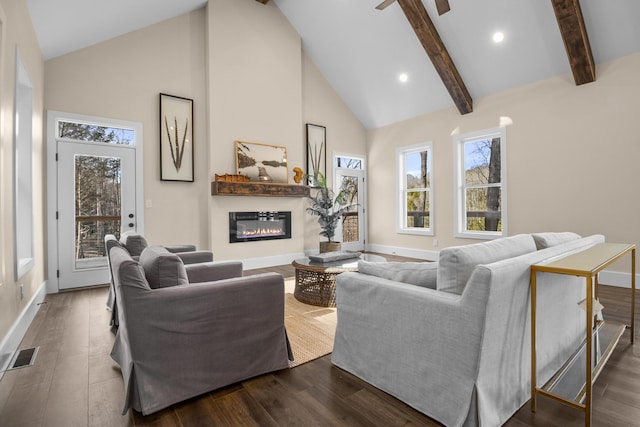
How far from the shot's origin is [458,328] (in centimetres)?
150

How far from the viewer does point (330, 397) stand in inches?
73.4

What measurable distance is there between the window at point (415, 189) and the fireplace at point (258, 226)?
247cm

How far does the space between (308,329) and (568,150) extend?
4.37 m

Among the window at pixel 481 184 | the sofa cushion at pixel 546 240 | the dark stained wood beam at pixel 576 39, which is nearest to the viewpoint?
the sofa cushion at pixel 546 240

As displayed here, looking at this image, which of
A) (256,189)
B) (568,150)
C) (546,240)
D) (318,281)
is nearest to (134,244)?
(318,281)

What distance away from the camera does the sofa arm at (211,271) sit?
8.84 feet

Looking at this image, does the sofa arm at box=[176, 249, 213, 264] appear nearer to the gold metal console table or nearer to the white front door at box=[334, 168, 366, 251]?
the gold metal console table

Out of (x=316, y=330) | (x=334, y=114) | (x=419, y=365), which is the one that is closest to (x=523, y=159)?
(x=334, y=114)

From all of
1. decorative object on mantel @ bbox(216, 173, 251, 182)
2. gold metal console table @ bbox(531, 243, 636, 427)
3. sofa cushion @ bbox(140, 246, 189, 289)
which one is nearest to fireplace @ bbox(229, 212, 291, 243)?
decorative object on mantel @ bbox(216, 173, 251, 182)

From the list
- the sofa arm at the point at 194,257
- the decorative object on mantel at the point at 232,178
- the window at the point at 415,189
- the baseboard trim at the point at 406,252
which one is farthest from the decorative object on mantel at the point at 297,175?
the sofa arm at the point at 194,257

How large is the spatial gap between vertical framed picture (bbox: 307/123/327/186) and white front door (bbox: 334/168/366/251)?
1.74 feet

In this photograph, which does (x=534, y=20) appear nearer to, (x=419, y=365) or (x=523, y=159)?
→ (x=523, y=159)

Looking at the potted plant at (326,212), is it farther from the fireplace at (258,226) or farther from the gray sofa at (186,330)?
the gray sofa at (186,330)

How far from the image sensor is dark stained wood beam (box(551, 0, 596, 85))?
12.4 ft
